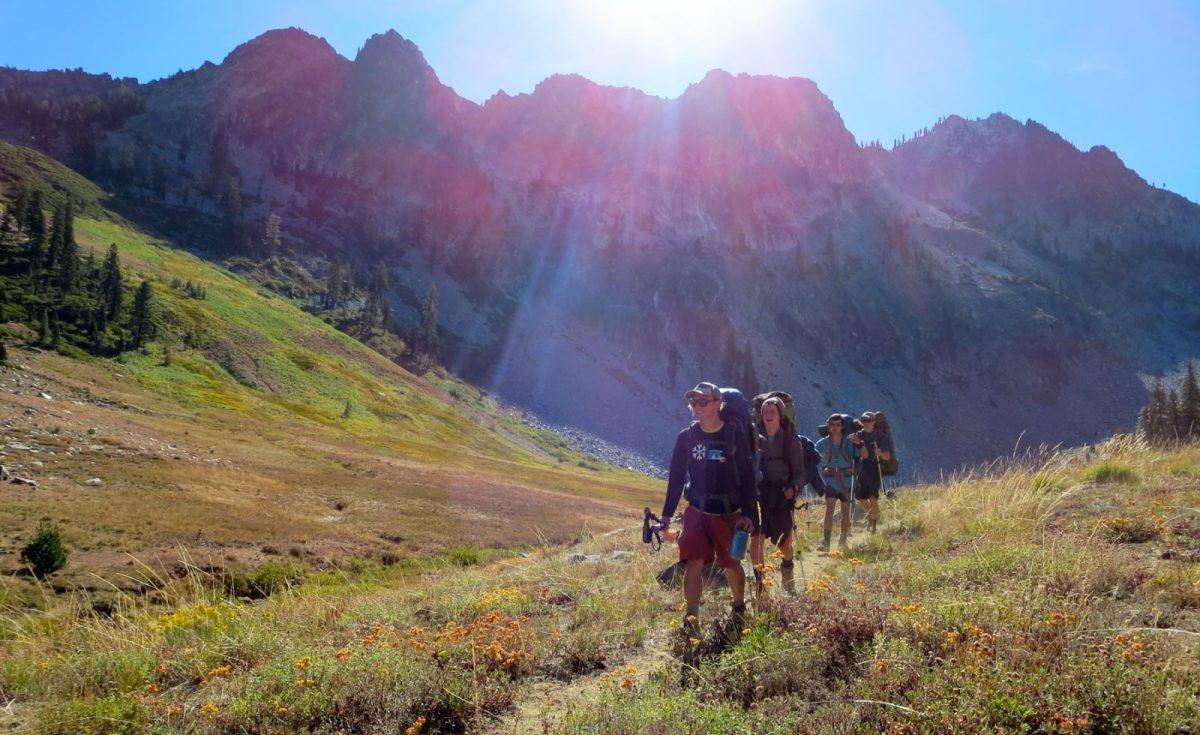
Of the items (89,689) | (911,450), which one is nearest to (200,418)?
(89,689)

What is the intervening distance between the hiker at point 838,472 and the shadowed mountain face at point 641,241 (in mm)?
74934

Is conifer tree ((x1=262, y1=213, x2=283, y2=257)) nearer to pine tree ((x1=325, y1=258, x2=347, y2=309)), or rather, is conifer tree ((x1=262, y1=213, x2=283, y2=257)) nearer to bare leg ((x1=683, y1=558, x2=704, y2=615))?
pine tree ((x1=325, y1=258, x2=347, y2=309))

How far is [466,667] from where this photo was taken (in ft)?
16.4

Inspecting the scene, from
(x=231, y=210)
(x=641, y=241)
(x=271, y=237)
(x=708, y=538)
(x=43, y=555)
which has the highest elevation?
(x=641, y=241)

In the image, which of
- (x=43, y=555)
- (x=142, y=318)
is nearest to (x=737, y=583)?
(x=43, y=555)

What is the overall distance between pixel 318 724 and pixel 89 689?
2534 millimetres

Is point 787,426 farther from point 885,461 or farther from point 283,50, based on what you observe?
point 283,50

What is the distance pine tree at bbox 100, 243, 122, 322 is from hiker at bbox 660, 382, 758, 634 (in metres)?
65.3

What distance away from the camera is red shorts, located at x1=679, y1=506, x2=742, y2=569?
19.5 feet

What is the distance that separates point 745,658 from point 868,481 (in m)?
7.67

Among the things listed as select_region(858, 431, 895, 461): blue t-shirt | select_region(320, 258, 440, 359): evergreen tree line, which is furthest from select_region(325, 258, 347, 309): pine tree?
select_region(858, 431, 895, 461): blue t-shirt

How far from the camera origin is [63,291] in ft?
180

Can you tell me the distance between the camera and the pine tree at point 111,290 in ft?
176

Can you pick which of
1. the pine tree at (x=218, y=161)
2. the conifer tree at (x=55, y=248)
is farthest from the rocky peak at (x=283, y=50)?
the conifer tree at (x=55, y=248)
